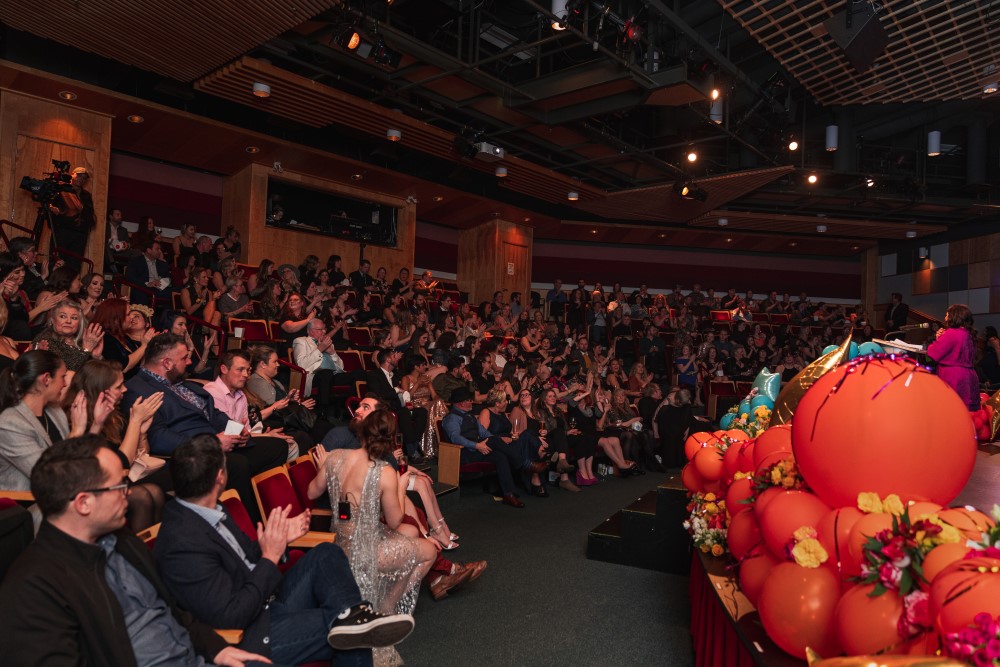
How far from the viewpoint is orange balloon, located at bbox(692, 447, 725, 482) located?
3.14 m

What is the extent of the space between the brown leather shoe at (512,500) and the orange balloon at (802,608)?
4.10m

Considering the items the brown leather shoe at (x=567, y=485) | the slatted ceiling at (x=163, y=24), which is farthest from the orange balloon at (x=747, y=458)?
the slatted ceiling at (x=163, y=24)

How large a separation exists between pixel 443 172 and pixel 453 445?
7.48 meters

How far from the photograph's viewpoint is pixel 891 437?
173 cm

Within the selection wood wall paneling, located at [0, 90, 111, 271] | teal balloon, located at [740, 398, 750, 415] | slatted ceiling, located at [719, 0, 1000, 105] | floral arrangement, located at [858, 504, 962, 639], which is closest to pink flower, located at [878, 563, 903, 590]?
floral arrangement, located at [858, 504, 962, 639]

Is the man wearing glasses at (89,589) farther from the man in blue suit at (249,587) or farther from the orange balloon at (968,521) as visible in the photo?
the orange balloon at (968,521)

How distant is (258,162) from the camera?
10914 mm

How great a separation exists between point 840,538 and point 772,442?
795 millimetres

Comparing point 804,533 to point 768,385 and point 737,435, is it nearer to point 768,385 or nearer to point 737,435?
point 737,435

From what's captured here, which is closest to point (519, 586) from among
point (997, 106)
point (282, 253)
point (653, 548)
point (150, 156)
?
point (653, 548)

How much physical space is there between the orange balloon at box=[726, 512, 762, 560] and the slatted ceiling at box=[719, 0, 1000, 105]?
6096 mm

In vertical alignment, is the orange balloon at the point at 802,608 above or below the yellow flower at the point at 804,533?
below

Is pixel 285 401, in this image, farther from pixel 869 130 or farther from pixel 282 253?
pixel 869 130

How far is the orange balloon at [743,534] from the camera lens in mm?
2264
